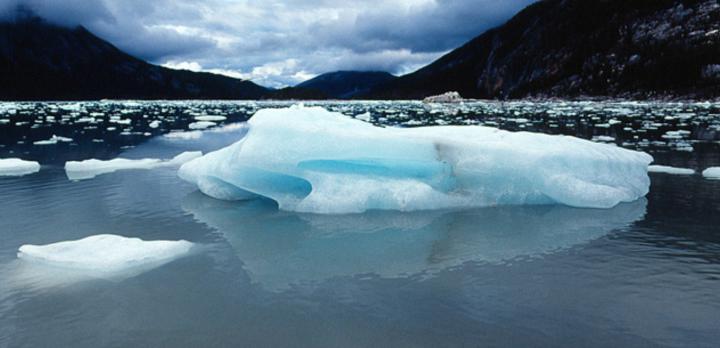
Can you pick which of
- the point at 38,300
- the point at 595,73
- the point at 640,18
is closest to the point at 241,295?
the point at 38,300

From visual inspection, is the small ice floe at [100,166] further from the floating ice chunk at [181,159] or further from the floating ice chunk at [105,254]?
the floating ice chunk at [105,254]

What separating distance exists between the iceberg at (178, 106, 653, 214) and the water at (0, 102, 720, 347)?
0.25 m

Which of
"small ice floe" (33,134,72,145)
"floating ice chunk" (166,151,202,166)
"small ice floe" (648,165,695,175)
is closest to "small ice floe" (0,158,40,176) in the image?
"floating ice chunk" (166,151,202,166)

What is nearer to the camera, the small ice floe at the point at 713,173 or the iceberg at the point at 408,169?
the iceberg at the point at 408,169

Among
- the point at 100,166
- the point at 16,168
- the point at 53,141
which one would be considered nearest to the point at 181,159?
the point at 100,166

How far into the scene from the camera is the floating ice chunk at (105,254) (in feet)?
13.5

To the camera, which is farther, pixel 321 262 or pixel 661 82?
pixel 661 82

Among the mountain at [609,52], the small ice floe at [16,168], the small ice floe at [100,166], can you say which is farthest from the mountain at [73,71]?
the small ice floe at [100,166]

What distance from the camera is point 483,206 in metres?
6.65

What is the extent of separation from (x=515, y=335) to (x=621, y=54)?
86.9 metres

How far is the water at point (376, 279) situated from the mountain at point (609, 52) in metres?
60.0

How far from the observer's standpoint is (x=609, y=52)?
81.3m

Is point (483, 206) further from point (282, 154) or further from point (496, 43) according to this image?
point (496, 43)

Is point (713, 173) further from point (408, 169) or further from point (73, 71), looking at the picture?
point (73, 71)
